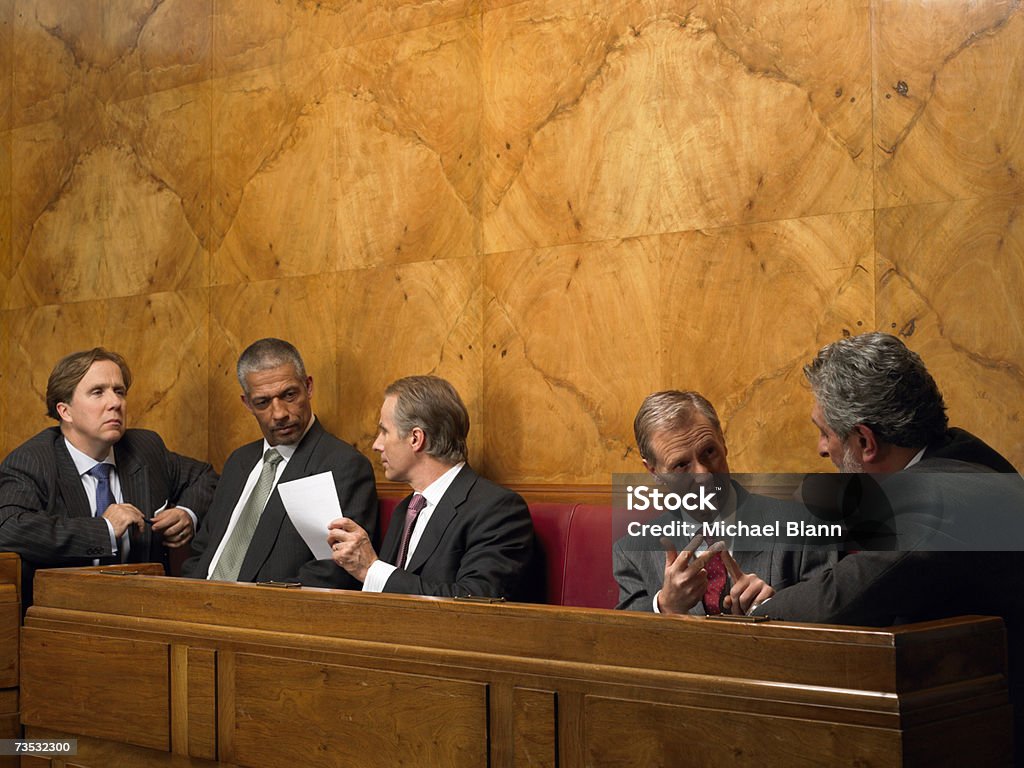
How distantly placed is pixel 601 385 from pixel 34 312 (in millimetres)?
3385

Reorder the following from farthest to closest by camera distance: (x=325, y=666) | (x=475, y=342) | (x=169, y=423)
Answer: (x=169, y=423), (x=475, y=342), (x=325, y=666)

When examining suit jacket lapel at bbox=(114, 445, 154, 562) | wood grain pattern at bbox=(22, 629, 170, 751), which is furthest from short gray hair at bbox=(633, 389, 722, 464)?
suit jacket lapel at bbox=(114, 445, 154, 562)

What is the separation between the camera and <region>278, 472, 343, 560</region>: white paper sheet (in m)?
3.70

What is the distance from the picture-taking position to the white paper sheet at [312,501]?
3697 millimetres

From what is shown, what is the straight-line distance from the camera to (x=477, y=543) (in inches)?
145

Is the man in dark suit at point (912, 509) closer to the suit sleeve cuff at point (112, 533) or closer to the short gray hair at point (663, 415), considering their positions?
the short gray hair at point (663, 415)

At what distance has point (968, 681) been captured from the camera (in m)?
2.15

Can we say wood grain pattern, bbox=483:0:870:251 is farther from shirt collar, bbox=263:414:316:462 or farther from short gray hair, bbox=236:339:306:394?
shirt collar, bbox=263:414:316:462

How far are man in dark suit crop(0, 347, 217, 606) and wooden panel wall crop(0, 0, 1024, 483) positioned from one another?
60 centimetres

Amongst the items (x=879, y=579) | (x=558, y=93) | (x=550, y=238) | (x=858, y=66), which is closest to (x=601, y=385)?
(x=550, y=238)

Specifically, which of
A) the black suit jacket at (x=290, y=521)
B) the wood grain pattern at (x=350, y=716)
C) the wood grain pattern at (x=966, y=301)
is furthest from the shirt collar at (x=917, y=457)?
the black suit jacket at (x=290, y=521)

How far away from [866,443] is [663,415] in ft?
2.74

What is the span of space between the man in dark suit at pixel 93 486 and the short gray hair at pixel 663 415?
2.09 meters

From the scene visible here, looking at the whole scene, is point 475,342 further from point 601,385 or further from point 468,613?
point 468,613
